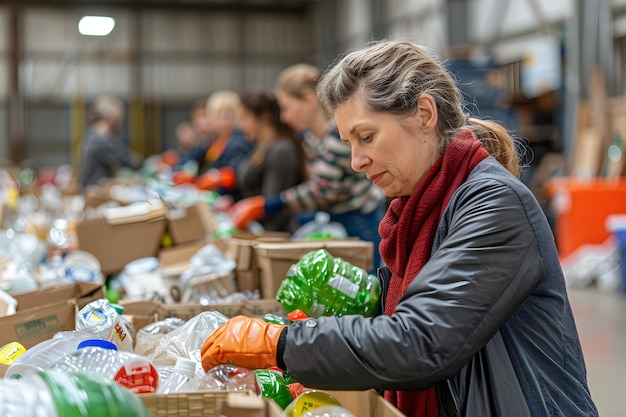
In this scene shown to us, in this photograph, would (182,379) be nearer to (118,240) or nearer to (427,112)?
(427,112)

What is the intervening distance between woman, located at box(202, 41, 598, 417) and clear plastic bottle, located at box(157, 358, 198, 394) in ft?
0.44

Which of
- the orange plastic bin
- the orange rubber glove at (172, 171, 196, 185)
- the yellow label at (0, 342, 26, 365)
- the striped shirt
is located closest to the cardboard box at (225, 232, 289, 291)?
the striped shirt

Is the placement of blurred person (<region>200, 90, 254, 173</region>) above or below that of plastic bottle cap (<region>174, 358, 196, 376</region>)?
above

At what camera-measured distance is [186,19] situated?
2111cm

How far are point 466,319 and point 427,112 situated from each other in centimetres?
46

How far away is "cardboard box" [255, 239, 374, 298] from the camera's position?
106 inches

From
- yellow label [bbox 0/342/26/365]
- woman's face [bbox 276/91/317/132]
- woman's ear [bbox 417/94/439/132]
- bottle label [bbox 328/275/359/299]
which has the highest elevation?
woman's face [bbox 276/91/317/132]

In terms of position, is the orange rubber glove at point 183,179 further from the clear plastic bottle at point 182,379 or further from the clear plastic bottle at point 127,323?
the clear plastic bottle at point 182,379

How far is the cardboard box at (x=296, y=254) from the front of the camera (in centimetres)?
269

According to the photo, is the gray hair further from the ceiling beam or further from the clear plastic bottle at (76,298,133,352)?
the ceiling beam

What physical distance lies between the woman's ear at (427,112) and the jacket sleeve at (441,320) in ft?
0.76

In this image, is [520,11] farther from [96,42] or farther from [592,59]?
[96,42]

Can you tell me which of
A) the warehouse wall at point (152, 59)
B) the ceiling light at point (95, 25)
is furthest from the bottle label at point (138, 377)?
the ceiling light at point (95, 25)

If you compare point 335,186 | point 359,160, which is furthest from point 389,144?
point 335,186
